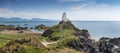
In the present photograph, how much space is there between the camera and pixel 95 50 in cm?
9594

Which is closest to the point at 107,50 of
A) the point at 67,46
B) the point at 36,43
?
the point at 67,46

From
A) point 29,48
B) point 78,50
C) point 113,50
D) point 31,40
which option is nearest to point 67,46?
point 78,50

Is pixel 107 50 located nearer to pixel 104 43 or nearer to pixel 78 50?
pixel 104 43

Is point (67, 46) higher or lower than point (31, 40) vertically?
lower

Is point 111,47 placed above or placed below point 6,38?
above

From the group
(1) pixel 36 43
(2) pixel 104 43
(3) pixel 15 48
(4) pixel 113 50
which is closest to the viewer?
(3) pixel 15 48

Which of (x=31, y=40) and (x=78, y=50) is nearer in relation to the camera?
(x=31, y=40)

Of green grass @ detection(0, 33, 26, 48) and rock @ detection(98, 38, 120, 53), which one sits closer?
rock @ detection(98, 38, 120, 53)

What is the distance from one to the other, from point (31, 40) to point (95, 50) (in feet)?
106

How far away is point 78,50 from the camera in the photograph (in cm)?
9712

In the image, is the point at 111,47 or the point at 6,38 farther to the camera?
the point at 6,38

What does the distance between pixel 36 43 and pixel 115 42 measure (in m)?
38.3

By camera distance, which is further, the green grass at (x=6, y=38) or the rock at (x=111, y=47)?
the green grass at (x=6, y=38)

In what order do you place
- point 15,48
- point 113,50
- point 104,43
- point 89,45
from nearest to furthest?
1. point 15,48
2. point 113,50
3. point 104,43
4. point 89,45
